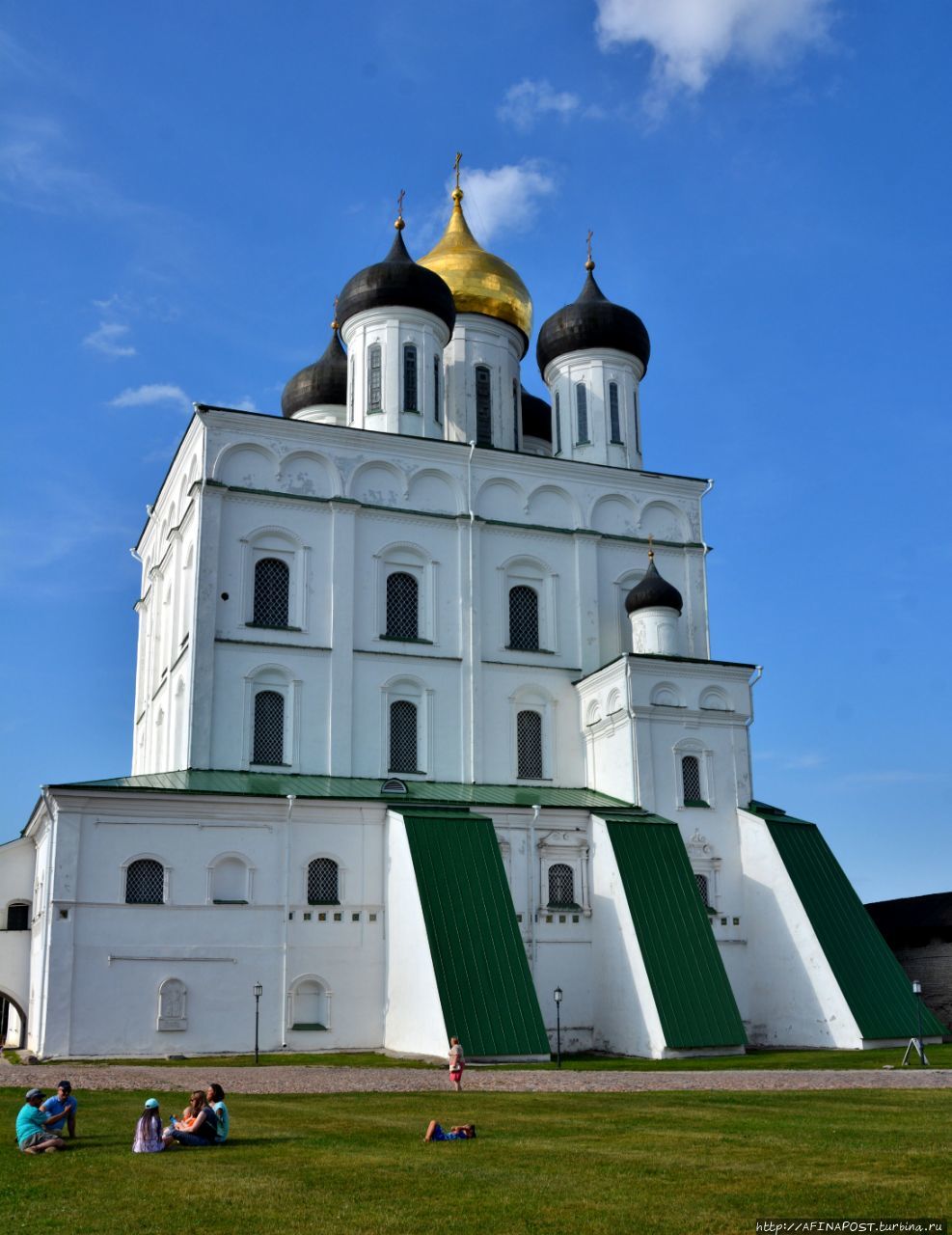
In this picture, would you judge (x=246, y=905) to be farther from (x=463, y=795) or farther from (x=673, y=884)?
(x=673, y=884)

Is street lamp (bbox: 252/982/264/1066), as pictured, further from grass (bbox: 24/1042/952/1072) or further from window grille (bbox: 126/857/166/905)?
window grille (bbox: 126/857/166/905)

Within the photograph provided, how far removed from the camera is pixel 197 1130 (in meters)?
11.5

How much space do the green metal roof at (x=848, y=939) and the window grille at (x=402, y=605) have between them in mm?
8198

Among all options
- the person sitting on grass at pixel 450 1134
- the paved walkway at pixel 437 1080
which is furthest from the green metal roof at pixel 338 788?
the person sitting on grass at pixel 450 1134

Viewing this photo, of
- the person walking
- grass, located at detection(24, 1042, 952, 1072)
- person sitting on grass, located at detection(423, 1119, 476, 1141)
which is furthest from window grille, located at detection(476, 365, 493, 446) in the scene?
person sitting on grass, located at detection(423, 1119, 476, 1141)

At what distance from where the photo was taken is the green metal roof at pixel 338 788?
23234 millimetres

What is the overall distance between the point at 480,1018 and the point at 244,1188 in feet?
39.8

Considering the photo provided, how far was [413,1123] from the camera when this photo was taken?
1286 centimetres

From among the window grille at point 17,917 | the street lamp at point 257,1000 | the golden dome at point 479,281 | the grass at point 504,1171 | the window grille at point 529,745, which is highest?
the golden dome at point 479,281

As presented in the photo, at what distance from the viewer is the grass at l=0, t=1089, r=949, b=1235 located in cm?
805

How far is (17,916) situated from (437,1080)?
456 inches

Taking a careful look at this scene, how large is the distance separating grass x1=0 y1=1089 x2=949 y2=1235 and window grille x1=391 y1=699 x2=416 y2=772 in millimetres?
12637

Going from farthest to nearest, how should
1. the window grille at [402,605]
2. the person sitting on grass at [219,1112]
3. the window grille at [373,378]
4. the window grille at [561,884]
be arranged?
the window grille at [373,378] → the window grille at [402,605] → the window grille at [561,884] → the person sitting on grass at [219,1112]

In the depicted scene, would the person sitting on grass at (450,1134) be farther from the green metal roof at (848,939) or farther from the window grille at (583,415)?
the window grille at (583,415)
